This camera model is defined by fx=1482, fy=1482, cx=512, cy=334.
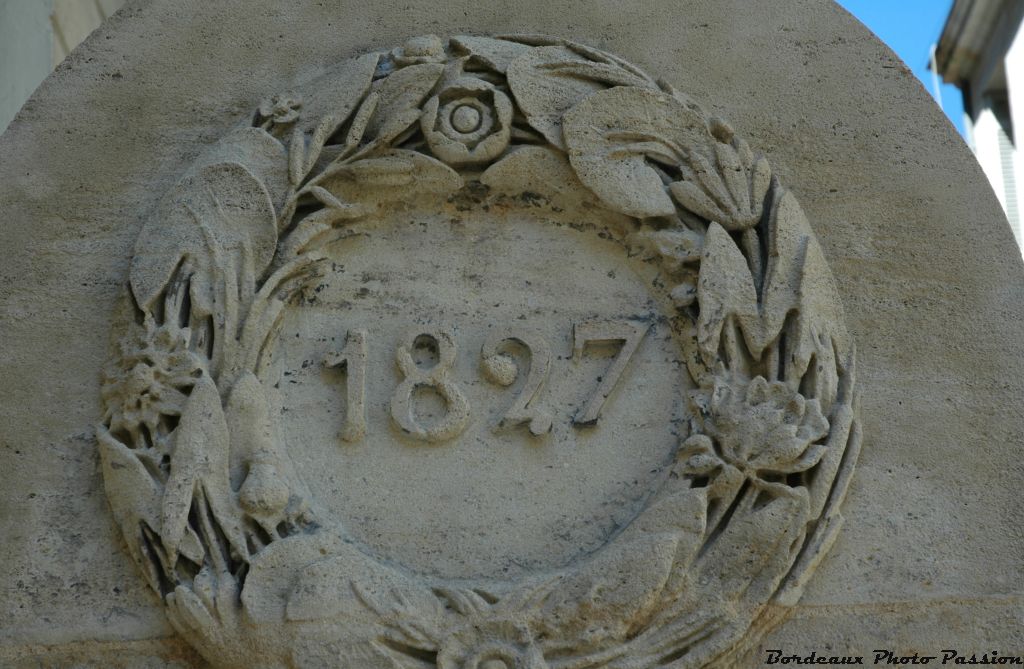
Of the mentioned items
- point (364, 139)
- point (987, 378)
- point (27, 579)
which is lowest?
point (27, 579)

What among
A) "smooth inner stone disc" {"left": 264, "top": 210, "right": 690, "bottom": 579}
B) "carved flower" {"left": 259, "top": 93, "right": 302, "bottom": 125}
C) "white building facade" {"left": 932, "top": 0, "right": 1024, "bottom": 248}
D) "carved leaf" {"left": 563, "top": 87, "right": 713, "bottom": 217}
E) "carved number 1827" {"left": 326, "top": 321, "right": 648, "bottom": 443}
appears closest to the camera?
"smooth inner stone disc" {"left": 264, "top": 210, "right": 690, "bottom": 579}

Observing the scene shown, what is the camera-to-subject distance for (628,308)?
4.31 meters

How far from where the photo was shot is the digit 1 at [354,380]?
4082 millimetres

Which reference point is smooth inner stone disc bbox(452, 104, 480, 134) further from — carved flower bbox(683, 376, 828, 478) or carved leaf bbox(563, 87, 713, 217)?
carved flower bbox(683, 376, 828, 478)

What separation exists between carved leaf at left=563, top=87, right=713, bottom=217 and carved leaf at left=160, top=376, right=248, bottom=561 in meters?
1.27

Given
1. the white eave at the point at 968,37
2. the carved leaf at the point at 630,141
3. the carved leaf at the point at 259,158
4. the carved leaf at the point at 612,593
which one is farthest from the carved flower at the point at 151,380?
the white eave at the point at 968,37

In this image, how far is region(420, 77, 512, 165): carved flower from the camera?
4.40 metres

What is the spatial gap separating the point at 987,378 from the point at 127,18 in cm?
289

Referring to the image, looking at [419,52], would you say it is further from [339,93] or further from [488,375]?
[488,375]

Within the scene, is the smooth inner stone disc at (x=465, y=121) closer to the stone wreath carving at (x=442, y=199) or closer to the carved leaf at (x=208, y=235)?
the stone wreath carving at (x=442, y=199)

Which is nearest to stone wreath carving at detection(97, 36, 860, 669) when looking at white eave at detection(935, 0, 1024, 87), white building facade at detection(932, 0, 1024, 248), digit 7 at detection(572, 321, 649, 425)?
digit 7 at detection(572, 321, 649, 425)

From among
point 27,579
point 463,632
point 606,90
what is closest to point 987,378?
point 606,90

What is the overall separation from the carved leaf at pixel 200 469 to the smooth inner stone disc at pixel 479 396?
0.21 meters

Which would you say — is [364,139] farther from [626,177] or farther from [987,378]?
[987,378]
